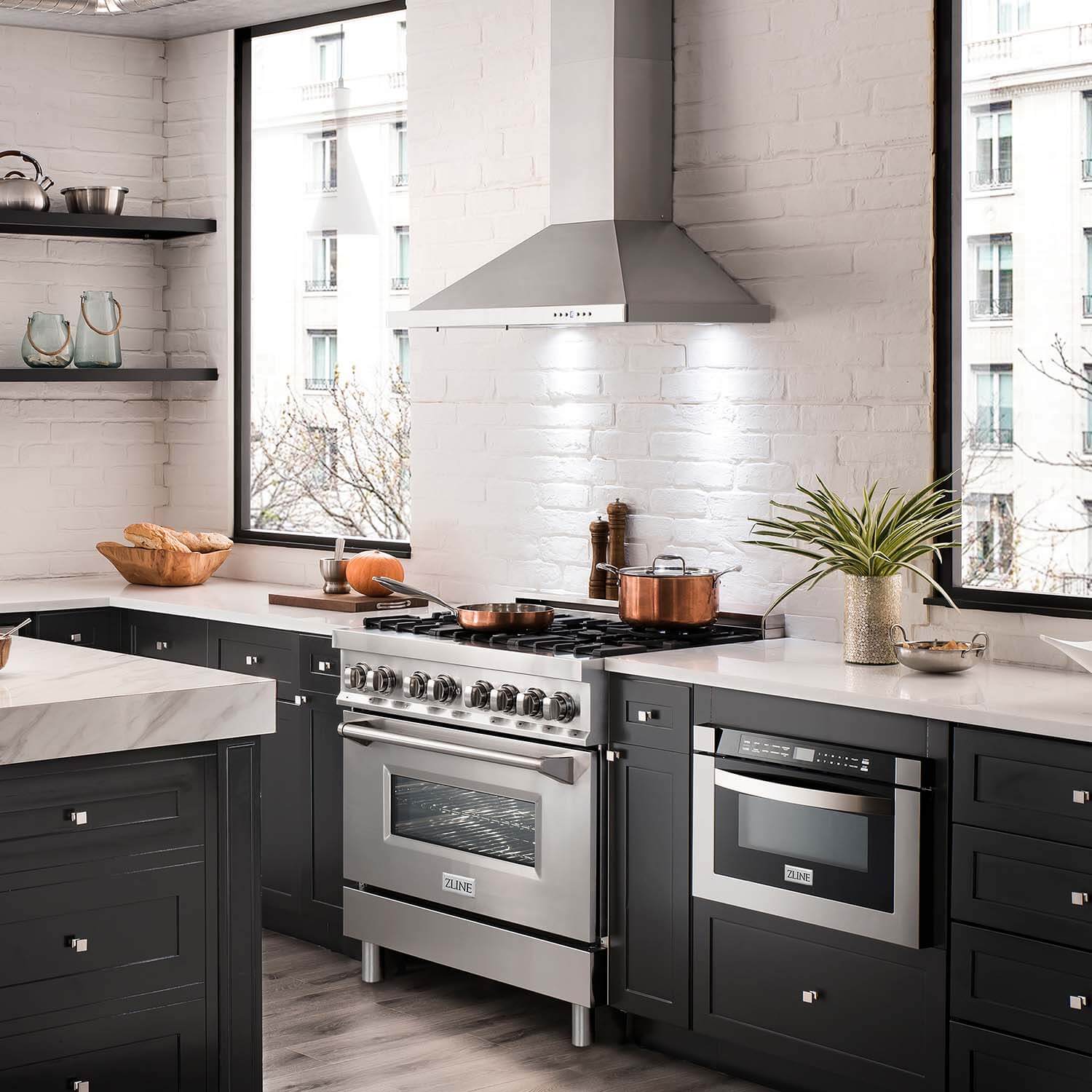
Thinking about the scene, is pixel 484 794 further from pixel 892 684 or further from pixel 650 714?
pixel 892 684

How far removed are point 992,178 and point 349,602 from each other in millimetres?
2254

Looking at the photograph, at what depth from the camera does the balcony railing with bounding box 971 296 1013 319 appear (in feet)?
13.2

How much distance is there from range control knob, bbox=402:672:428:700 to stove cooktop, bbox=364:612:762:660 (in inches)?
4.3

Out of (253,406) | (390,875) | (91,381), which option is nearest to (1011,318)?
(390,875)

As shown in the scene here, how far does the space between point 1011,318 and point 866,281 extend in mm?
396

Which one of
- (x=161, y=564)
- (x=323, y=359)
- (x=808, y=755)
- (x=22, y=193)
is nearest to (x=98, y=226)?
(x=22, y=193)

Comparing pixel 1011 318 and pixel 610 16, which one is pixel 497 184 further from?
pixel 1011 318

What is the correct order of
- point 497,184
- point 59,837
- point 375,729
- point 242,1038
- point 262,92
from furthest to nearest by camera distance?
1. point 262,92
2. point 497,184
3. point 375,729
4. point 242,1038
5. point 59,837

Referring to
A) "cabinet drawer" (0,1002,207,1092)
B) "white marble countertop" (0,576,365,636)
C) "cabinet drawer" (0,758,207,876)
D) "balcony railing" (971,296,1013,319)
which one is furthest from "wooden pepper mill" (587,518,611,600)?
"cabinet drawer" (0,1002,207,1092)

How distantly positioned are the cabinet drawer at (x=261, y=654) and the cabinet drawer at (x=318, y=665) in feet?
0.10

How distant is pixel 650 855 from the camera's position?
3.95m

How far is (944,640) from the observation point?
151 inches

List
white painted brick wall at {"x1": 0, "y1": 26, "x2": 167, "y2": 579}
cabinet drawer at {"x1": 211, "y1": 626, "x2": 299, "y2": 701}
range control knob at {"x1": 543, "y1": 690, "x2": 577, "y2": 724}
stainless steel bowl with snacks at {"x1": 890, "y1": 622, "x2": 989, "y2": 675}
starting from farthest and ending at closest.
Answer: white painted brick wall at {"x1": 0, "y1": 26, "x2": 167, "y2": 579} → cabinet drawer at {"x1": 211, "y1": 626, "x2": 299, "y2": 701} → range control knob at {"x1": 543, "y1": 690, "x2": 577, "y2": 724} → stainless steel bowl with snacks at {"x1": 890, "y1": 622, "x2": 989, "y2": 675}

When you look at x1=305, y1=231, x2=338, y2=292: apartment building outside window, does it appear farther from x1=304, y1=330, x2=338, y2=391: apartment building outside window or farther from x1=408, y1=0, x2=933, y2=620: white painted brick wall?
x1=408, y1=0, x2=933, y2=620: white painted brick wall
